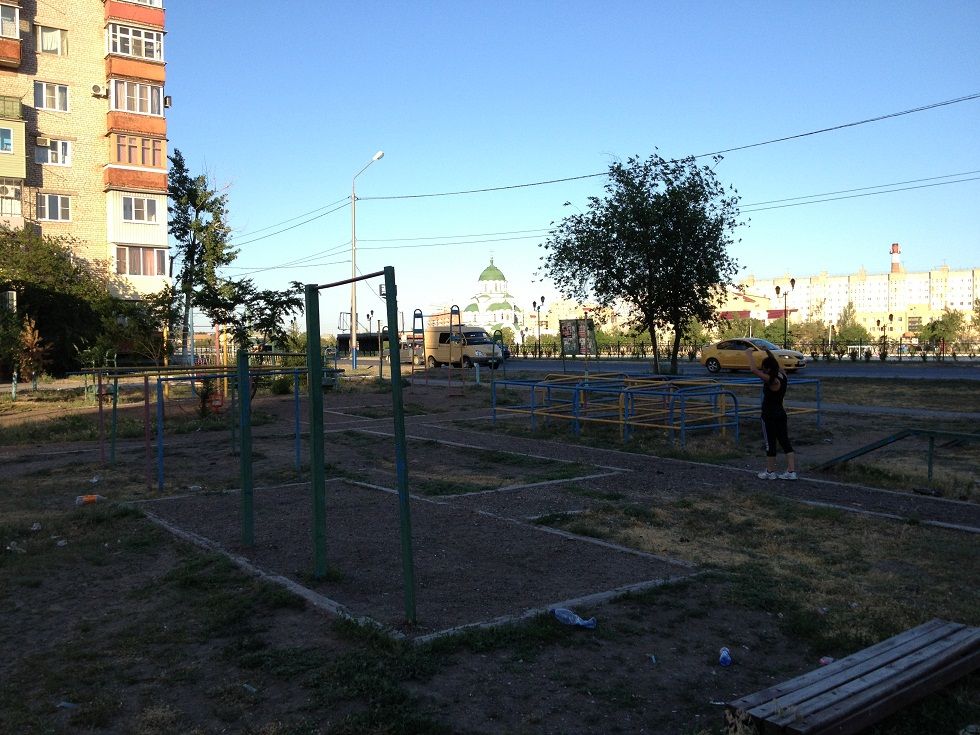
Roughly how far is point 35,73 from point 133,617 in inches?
1642

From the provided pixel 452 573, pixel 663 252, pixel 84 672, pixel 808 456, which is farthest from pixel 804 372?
pixel 84 672

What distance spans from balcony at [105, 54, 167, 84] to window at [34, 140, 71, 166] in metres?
3.92

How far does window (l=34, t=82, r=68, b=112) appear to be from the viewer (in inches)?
1533

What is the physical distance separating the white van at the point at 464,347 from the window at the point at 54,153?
1931cm

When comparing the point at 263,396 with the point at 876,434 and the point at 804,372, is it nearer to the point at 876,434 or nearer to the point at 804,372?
the point at 876,434

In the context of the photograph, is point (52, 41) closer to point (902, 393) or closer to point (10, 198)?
point (10, 198)

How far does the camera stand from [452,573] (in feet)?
19.6

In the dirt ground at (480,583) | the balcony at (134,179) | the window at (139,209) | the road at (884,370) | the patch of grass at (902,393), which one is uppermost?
the balcony at (134,179)

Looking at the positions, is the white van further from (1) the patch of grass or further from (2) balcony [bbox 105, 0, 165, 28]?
(2) balcony [bbox 105, 0, 165, 28]

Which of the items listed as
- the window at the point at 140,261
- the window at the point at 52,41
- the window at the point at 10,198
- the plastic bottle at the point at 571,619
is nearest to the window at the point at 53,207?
the window at the point at 10,198

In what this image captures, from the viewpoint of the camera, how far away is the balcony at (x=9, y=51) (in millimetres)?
37375

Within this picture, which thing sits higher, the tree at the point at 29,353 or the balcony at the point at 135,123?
the balcony at the point at 135,123

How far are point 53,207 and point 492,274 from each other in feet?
354

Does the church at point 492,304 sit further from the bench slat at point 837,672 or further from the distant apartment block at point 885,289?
the bench slat at point 837,672
